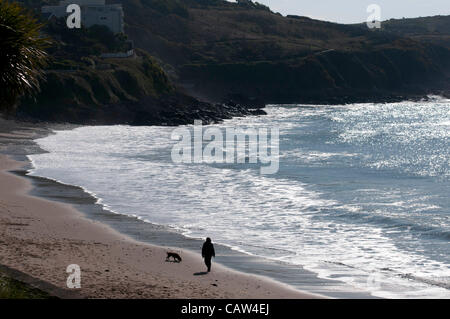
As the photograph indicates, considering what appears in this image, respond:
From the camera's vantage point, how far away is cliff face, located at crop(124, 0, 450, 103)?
413 ft

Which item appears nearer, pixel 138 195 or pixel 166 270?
pixel 166 270

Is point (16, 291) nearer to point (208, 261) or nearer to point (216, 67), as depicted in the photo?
point (208, 261)

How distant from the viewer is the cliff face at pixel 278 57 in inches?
4953

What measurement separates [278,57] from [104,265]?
123 metres

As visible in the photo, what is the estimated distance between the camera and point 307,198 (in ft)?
108

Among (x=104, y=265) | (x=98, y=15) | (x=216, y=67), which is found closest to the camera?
(x=104, y=265)

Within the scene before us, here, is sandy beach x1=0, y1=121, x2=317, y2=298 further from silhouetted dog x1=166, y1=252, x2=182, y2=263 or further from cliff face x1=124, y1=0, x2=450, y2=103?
cliff face x1=124, y1=0, x2=450, y2=103

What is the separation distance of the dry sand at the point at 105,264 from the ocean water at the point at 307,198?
2.62 metres

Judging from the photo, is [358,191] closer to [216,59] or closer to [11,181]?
[11,181]

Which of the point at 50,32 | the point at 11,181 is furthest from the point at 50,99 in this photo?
the point at 11,181

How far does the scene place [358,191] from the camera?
35188 millimetres

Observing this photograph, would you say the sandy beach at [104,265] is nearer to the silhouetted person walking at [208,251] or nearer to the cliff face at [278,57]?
the silhouetted person walking at [208,251]

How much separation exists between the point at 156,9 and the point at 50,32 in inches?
2604

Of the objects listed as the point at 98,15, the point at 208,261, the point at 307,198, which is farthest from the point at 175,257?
the point at 98,15
